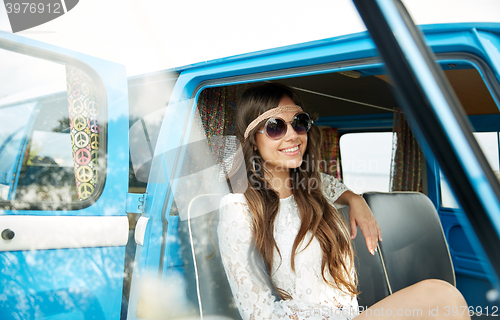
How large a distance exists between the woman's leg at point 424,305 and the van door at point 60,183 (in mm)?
1055

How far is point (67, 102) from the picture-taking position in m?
1.36

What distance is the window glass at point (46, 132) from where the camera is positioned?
1.24 metres

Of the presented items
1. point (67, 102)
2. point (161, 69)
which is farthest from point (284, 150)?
point (67, 102)

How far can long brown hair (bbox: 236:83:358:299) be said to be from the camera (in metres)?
1.54

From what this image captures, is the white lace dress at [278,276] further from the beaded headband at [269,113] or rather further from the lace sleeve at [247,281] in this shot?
the beaded headband at [269,113]

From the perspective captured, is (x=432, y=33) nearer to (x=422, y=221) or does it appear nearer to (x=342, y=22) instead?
(x=342, y=22)

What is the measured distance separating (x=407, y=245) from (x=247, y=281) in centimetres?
113

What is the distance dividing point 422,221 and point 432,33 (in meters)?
1.52

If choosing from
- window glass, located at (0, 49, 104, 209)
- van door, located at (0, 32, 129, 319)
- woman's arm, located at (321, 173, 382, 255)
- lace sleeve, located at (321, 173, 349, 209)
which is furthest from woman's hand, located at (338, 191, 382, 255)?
window glass, located at (0, 49, 104, 209)

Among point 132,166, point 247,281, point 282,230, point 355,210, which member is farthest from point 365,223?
point 132,166

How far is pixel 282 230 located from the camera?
1.59 meters

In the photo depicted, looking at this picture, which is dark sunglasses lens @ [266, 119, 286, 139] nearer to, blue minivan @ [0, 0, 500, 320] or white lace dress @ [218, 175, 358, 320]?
blue minivan @ [0, 0, 500, 320]

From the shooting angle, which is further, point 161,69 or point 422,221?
point 422,221

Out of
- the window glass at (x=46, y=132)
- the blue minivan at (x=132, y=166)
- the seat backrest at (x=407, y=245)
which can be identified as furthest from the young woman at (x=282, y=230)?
the window glass at (x=46, y=132)
